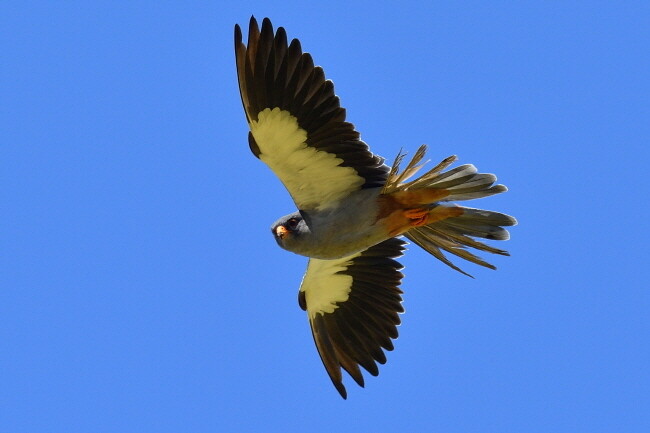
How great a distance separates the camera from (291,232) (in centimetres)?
890

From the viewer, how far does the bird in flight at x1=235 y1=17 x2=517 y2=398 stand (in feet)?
27.2

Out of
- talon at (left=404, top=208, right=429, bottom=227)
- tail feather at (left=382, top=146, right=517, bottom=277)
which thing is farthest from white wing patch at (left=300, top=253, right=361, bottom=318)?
talon at (left=404, top=208, right=429, bottom=227)

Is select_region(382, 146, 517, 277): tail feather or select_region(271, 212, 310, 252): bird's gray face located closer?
select_region(382, 146, 517, 277): tail feather

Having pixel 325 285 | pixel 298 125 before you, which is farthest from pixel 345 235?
pixel 325 285

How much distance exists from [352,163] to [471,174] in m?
0.93

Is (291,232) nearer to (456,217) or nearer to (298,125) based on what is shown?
(298,125)

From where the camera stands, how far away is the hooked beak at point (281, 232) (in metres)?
8.89

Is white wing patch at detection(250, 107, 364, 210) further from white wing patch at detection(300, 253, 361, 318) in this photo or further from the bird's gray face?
white wing patch at detection(300, 253, 361, 318)

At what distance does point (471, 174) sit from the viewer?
27.9 feet

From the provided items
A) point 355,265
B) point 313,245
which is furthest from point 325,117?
point 355,265

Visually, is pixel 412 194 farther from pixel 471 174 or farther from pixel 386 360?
pixel 386 360

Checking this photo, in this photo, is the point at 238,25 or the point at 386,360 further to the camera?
the point at 386,360

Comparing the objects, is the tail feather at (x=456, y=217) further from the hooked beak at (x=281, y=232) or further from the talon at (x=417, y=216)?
the hooked beak at (x=281, y=232)

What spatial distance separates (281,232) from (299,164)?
21.7 inches
